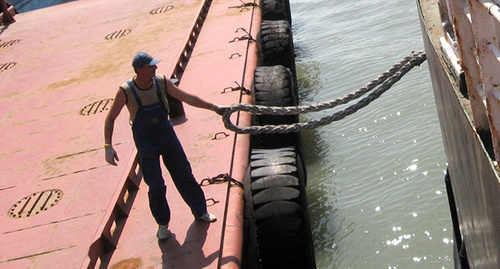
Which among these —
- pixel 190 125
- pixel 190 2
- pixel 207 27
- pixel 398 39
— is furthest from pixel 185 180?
pixel 398 39

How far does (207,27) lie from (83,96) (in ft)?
8.28

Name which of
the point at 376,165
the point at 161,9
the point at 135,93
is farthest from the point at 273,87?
the point at 161,9

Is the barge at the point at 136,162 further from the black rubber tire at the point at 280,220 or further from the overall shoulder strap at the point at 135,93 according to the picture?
the overall shoulder strap at the point at 135,93

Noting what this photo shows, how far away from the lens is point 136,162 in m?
5.99

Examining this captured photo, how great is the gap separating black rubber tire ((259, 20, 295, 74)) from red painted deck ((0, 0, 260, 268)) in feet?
1.03

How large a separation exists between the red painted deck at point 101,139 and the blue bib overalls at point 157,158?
221 millimetres

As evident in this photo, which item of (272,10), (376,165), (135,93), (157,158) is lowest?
(376,165)

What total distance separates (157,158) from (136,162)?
94 cm

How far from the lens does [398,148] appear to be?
8703 mm

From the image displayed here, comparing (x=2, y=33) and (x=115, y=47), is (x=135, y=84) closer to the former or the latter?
(x=115, y=47)

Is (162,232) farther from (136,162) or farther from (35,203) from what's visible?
(35,203)

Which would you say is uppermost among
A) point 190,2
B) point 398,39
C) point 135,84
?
point 135,84

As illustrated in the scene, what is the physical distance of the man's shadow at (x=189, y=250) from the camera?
4.79m

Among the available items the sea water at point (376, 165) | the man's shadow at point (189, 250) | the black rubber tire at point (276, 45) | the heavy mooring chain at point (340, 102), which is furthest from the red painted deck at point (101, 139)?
the sea water at point (376, 165)
